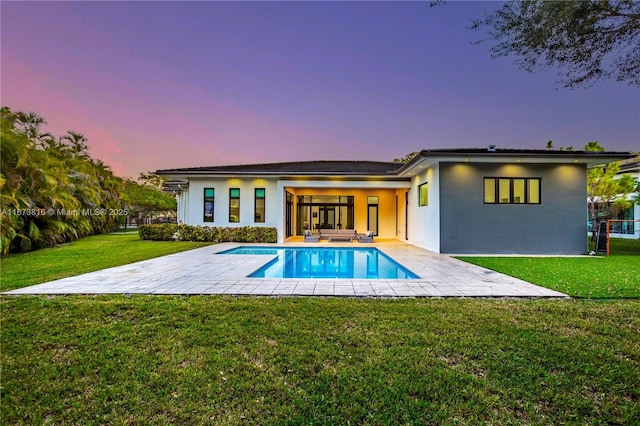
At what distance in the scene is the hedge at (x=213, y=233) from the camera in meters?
15.5

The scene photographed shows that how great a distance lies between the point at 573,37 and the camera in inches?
153

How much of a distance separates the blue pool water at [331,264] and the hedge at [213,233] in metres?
2.01

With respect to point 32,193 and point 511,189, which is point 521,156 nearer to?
point 511,189

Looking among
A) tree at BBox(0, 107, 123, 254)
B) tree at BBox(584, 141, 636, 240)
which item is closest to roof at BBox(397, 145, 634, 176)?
tree at BBox(584, 141, 636, 240)

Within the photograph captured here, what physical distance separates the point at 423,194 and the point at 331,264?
6.57 meters

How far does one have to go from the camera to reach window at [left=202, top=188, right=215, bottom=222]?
16.6 m

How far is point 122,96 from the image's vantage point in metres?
16.8

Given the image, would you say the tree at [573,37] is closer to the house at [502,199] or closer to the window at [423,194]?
the house at [502,199]

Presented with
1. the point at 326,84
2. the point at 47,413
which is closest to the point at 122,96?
the point at 326,84

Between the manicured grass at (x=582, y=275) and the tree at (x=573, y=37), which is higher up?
the tree at (x=573, y=37)

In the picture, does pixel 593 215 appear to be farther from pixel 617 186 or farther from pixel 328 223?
pixel 328 223

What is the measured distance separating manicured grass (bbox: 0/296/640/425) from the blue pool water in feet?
10.8

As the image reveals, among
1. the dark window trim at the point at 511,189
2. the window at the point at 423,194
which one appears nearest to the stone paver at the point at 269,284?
the dark window trim at the point at 511,189

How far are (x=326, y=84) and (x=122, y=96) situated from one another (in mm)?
11439
